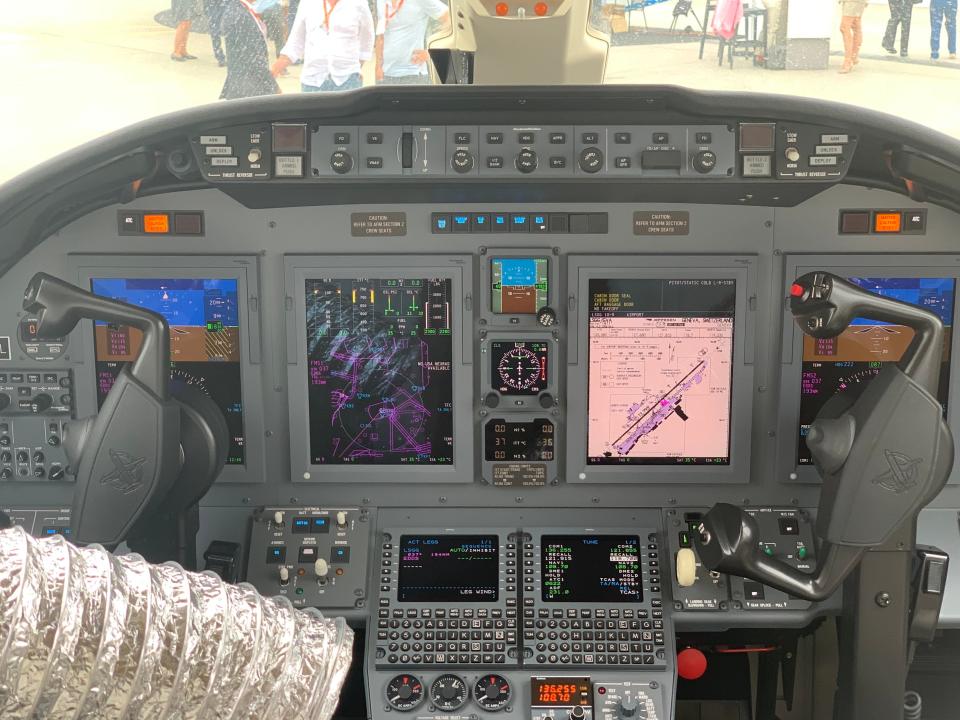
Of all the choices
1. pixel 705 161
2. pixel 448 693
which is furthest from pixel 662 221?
pixel 448 693

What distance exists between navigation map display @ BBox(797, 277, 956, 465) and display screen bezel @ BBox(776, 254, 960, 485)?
1 cm

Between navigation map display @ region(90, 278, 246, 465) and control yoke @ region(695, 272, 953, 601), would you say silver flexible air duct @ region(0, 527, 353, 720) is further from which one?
navigation map display @ region(90, 278, 246, 465)

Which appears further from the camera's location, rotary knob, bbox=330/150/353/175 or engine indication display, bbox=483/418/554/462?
engine indication display, bbox=483/418/554/462

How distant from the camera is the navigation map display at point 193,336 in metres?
2.56

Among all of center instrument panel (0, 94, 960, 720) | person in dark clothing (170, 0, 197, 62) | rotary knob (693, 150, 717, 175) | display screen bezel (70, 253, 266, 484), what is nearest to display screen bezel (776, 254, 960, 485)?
center instrument panel (0, 94, 960, 720)

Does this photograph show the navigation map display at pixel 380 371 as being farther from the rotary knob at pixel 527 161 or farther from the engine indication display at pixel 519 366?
the rotary knob at pixel 527 161

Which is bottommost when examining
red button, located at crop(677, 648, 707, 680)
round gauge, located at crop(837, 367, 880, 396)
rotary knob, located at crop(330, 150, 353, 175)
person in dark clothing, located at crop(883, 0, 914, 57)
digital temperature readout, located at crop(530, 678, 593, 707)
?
red button, located at crop(677, 648, 707, 680)

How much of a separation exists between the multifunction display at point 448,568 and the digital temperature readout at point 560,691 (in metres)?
0.23

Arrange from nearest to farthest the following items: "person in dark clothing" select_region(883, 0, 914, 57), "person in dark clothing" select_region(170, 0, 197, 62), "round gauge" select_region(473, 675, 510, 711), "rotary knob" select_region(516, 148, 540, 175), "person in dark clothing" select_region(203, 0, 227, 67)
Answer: "rotary knob" select_region(516, 148, 540, 175) → "round gauge" select_region(473, 675, 510, 711) → "person in dark clothing" select_region(203, 0, 227, 67) → "person in dark clothing" select_region(883, 0, 914, 57) → "person in dark clothing" select_region(170, 0, 197, 62)

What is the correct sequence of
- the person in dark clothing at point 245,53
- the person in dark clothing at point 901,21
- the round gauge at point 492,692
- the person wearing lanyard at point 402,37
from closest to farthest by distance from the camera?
1. the round gauge at point 492,692
2. the person wearing lanyard at point 402,37
3. the person in dark clothing at point 245,53
4. the person in dark clothing at point 901,21

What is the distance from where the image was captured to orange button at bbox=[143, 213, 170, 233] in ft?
8.35

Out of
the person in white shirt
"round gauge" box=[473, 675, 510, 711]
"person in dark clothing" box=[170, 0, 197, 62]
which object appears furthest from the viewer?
"person in dark clothing" box=[170, 0, 197, 62]

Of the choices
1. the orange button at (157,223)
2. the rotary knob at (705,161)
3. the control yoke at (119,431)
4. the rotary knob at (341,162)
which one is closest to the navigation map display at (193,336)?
the orange button at (157,223)

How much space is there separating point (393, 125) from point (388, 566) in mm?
1057
